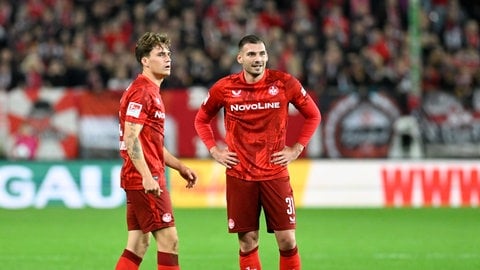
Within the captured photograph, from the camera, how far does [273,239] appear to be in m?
12.6

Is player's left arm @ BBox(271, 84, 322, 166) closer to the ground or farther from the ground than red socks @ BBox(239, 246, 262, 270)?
farther from the ground

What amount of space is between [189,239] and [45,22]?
9.13 metres

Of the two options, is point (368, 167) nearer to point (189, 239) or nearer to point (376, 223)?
point (376, 223)

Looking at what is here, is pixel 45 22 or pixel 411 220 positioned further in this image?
pixel 45 22

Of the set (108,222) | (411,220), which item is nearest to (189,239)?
(108,222)

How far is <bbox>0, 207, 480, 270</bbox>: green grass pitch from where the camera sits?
10.6 m

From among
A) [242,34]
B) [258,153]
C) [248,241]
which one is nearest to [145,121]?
[258,153]

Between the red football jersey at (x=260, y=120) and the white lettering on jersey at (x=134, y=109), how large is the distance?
1.10 metres

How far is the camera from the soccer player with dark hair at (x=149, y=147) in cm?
770

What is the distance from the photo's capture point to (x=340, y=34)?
791 inches

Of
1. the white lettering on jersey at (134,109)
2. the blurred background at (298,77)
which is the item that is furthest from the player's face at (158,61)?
the blurred background at (298,77)

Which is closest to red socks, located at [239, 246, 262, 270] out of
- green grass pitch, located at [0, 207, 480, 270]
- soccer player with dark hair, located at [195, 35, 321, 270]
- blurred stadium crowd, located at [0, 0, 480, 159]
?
soccer player with dark hair, located at [195, 35, 321, 270]

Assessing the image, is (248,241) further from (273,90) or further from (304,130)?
(273,90)

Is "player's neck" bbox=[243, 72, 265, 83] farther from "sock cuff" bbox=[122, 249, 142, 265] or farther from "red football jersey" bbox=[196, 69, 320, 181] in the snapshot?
"sock cuff" bbox=[122, 249, 142, 265]
